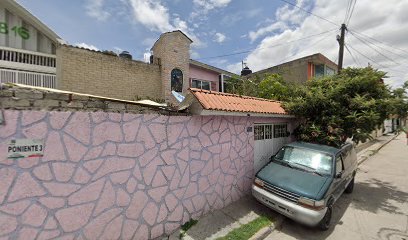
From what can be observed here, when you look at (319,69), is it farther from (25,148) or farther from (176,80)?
(25,148)

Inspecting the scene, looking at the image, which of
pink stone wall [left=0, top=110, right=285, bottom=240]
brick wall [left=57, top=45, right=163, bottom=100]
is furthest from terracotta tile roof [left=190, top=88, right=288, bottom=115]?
brick wall [left=57, top=45, right=163, bottom=100]

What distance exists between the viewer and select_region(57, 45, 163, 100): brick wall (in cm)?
797

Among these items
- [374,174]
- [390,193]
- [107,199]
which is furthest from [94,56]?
[374,174]

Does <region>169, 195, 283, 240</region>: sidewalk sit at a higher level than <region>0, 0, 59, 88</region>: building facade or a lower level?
lower

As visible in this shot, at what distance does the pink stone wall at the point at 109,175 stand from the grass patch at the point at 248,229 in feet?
2.89

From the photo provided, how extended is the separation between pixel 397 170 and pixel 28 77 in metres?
16.4

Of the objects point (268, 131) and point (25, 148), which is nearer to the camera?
point (25, 148)

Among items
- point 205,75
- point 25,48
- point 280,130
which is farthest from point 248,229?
point 205,75

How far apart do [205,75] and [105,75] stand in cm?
631

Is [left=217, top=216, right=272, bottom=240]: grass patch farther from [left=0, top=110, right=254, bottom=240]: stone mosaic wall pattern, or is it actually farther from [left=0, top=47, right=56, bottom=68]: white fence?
[left=0, top=47, right=56, bottom=68]: white fence

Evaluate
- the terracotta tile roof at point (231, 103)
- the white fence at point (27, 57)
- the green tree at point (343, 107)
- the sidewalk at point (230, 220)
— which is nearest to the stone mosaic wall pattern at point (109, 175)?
the sidewalk at point (230, 220)

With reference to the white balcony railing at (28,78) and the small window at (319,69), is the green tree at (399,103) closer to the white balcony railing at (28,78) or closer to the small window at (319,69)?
the small window at (319,69)

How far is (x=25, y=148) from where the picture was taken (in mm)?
2891

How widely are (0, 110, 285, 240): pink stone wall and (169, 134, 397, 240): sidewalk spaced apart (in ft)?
0.83
